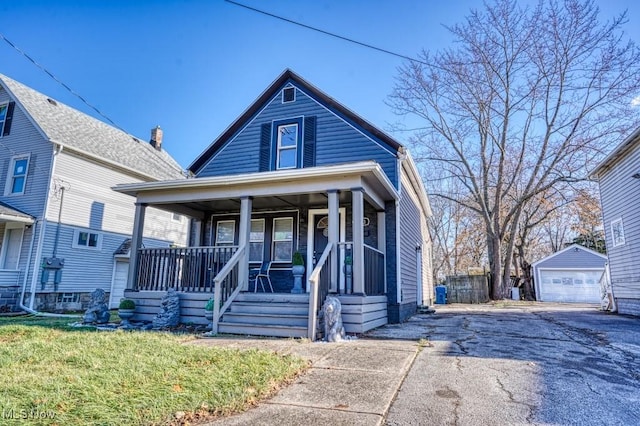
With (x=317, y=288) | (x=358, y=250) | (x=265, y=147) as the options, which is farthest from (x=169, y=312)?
(x=265, y=147)

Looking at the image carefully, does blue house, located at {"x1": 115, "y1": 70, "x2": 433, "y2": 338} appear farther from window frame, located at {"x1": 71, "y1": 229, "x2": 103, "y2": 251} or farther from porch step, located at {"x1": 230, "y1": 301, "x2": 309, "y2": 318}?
window frame, located at {"x1": 71, "y1": 229, "x2": 103, "y2": 251}

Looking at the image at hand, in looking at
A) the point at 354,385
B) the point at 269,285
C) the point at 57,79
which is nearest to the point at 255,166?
the point at 269,285

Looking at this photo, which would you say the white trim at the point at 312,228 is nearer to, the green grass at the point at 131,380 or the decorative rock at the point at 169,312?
the decorative rock at the point at 169,312

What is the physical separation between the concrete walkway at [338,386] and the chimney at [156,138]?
16.9 m

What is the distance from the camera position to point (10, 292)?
11.8 metres

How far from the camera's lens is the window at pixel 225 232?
1002 cm

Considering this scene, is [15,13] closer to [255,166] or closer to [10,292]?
[255,166]

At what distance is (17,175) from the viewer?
1340 centimetres

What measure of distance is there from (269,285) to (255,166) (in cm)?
326

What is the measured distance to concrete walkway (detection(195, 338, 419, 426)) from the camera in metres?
2.57

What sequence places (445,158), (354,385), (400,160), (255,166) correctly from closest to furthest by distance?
(354,385)
(400,160)
(255,166)
(445,158)

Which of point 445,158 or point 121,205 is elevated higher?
point 445,158

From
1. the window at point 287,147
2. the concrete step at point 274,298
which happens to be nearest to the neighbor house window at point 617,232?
the window at point 287,147

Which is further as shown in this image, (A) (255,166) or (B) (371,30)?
(A) (255,166)
